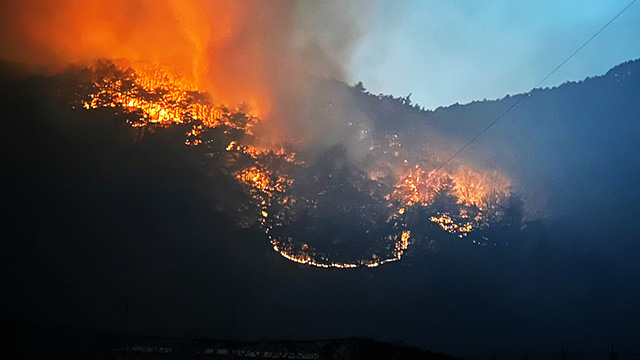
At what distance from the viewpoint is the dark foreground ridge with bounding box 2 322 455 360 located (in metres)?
39.7

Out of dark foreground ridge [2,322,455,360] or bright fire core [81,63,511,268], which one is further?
bright fire core [81,63,511,268]

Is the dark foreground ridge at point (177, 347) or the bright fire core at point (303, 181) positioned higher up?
the bright fire core at point (303, 181)

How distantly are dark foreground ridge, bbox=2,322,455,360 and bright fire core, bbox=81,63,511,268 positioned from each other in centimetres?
3928

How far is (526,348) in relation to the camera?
403 feet

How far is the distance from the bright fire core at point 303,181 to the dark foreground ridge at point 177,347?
3928cm

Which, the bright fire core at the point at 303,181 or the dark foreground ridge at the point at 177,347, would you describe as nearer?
the dark foreground ridge at the point at 177,347

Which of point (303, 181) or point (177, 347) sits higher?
point (303, 181)

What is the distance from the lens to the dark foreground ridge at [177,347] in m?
39.7

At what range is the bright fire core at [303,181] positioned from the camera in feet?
333

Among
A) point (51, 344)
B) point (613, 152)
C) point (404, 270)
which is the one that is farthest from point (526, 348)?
point (51, 344)

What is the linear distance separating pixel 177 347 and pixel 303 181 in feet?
151

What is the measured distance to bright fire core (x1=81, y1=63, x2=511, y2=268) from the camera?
333 ft

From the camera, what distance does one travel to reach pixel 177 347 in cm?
7238

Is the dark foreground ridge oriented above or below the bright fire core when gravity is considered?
below
